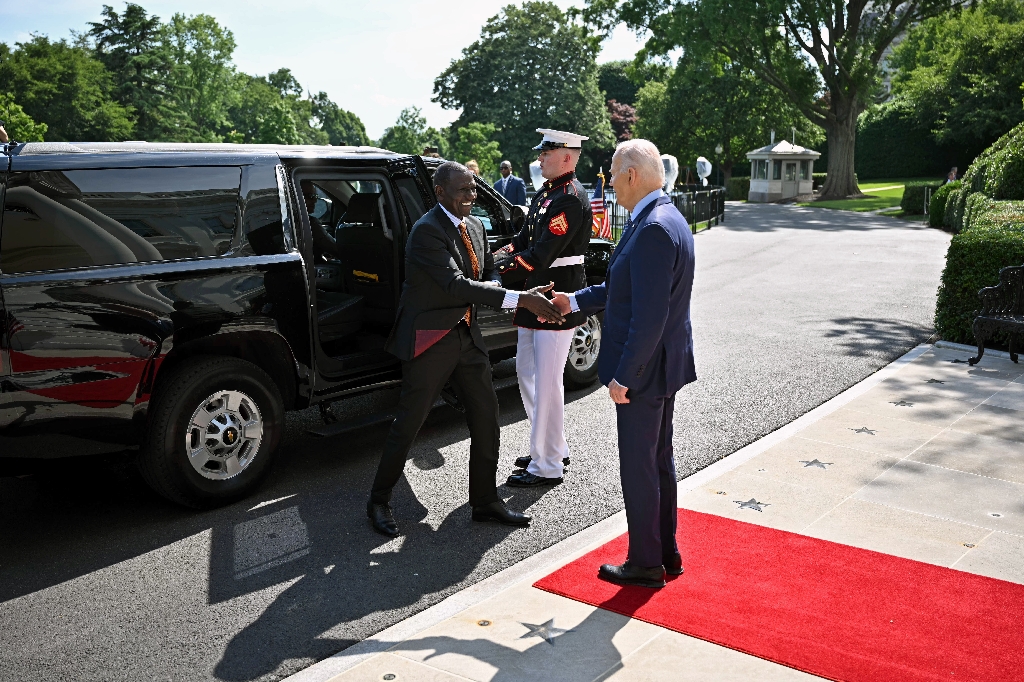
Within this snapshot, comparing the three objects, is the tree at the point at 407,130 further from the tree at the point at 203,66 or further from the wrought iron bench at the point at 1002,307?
the wrought iron bench at the point at 1002,307

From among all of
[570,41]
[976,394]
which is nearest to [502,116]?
[570,41]

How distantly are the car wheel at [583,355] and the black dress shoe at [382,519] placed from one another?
10.4ft

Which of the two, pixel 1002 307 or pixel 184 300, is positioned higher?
pixel 184 300

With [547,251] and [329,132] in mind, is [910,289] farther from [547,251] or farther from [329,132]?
[329,132]

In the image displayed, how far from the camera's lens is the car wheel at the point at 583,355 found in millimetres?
8523

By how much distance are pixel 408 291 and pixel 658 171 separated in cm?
162

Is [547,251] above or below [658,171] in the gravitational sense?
below

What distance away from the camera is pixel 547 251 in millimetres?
6211

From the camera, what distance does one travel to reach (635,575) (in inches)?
A: 188

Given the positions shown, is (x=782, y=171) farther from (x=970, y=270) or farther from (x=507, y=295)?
(x=507, y=295)

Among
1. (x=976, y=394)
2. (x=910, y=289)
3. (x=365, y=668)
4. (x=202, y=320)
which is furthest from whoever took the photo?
(x=910, y=289)

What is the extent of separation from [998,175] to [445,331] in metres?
17.1

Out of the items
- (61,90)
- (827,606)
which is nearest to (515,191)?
(827,606)

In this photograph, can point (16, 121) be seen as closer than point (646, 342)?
No
